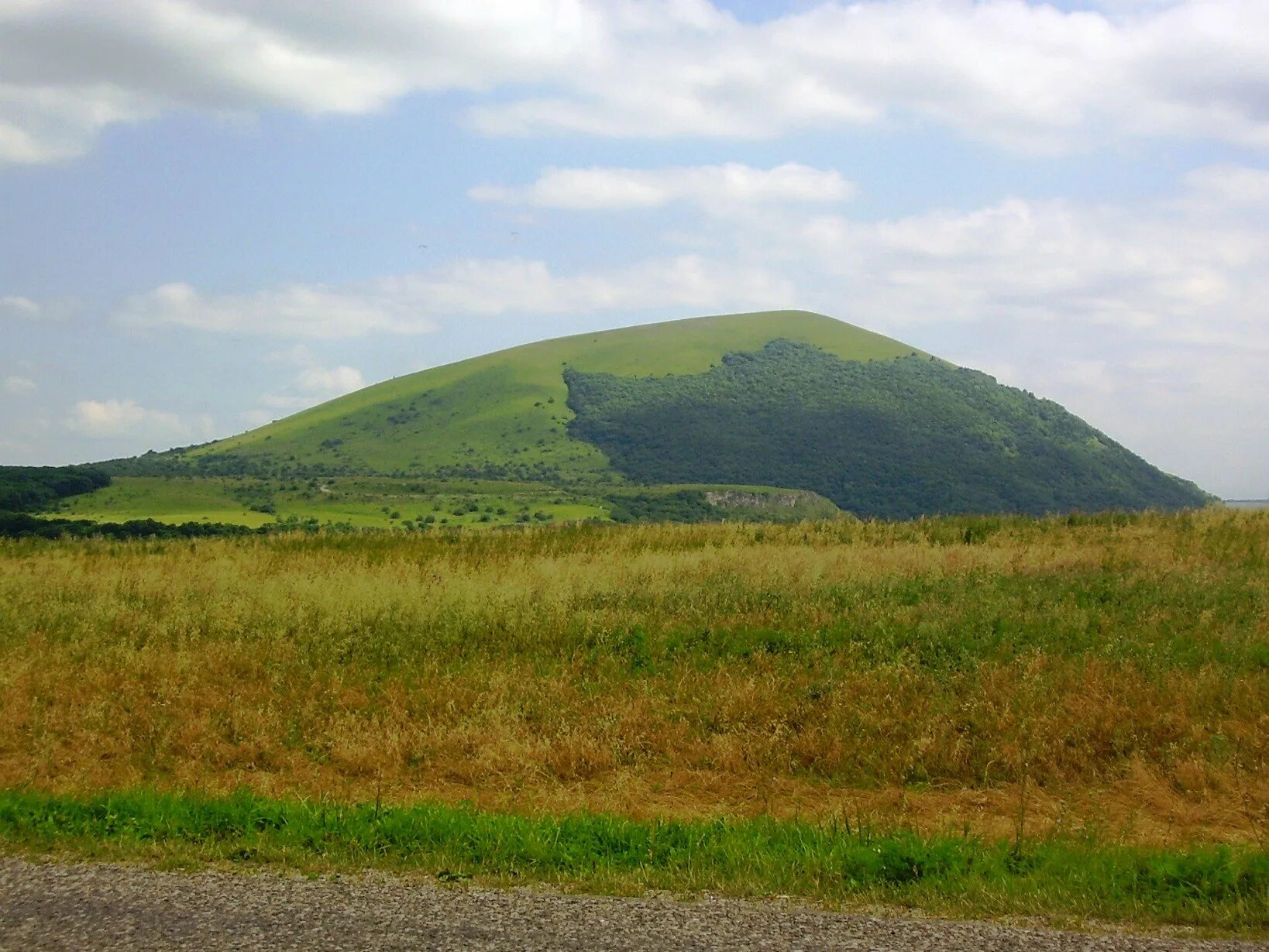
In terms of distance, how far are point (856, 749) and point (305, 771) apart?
18.6ft

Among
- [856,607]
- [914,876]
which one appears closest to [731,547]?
[856,607]

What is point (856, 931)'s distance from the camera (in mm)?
5629

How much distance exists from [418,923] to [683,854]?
81.6 inches

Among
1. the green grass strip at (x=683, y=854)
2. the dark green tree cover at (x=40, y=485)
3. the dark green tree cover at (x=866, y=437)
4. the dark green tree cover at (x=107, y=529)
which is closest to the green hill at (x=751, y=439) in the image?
the dark green tree cover at (x=866, y=437)

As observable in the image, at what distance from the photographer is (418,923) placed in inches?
224

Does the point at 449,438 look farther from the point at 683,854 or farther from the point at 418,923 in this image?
the point at 418,923

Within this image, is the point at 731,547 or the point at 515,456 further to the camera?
the point at 515,456

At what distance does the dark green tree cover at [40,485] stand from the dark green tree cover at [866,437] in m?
75.0

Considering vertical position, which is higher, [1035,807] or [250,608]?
[250,608]

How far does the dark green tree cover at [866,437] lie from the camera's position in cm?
12925

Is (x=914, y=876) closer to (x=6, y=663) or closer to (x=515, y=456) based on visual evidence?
(x=6, y=663)

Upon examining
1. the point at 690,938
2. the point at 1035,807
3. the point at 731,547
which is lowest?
the point at 1035,807

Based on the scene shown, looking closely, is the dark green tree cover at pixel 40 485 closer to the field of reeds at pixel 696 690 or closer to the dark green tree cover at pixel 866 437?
the field of reeds at pixel 696 690

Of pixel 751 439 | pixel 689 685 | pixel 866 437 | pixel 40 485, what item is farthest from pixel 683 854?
pixel 751 439
